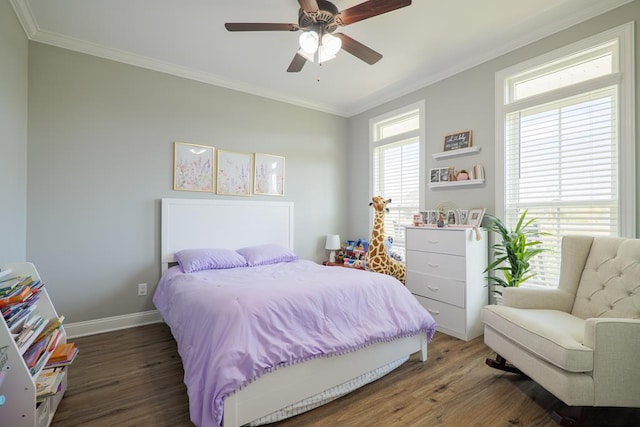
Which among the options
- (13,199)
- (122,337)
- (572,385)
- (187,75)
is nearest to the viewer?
(572,385)

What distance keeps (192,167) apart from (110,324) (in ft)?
5.88

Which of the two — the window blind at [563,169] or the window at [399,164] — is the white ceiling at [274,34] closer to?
the window at [399,164]

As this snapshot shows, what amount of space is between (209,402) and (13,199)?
2.28m

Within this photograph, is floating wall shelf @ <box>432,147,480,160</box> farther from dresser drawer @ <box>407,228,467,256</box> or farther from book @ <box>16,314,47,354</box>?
book @ <box>16,314,47,354</box>

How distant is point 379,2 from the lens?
1764 mm

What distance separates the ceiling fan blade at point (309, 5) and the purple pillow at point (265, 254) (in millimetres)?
2307

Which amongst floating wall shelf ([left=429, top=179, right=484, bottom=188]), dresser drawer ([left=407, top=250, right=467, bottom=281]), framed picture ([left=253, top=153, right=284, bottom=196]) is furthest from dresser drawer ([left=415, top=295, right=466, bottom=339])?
framed picture ([left=253, top=153, right=284, bottom=196])

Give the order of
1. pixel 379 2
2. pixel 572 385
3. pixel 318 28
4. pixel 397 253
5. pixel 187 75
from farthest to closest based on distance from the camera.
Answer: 1. pixel 397 253
2. pixel 187 75
3. pixel 318 28
4. pixel 379 2
5. pixel 572 385

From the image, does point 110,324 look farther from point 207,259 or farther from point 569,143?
point 569,143

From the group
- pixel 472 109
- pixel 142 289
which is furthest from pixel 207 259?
pixel 472 109

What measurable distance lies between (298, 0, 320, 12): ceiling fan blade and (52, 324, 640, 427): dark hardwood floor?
2.49 metres

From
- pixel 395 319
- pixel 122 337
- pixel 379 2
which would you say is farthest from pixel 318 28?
pixel 122 337

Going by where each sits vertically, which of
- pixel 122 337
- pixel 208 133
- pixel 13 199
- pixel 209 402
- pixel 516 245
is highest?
pixel 208 133

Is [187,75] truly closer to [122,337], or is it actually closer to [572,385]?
[122,337]
